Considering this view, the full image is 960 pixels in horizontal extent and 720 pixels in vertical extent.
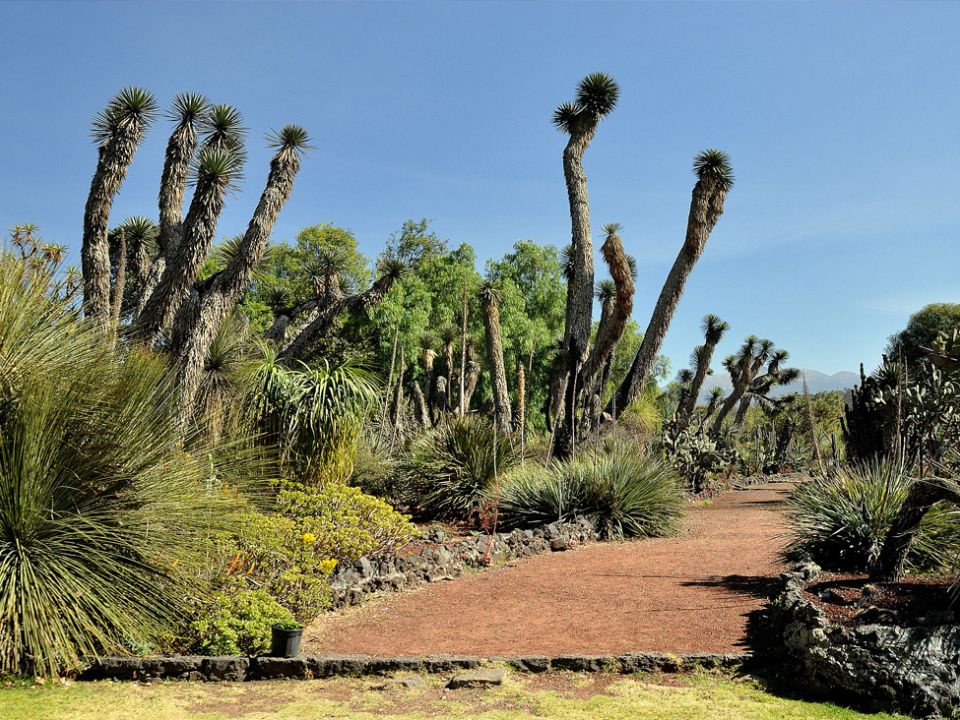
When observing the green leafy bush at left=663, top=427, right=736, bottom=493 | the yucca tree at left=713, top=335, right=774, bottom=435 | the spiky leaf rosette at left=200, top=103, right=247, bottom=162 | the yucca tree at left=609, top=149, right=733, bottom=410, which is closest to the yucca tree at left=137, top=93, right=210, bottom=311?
the spiky leaf rosette at left=200, top=103, right=247, bottom=162

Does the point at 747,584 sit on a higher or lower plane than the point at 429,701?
higher

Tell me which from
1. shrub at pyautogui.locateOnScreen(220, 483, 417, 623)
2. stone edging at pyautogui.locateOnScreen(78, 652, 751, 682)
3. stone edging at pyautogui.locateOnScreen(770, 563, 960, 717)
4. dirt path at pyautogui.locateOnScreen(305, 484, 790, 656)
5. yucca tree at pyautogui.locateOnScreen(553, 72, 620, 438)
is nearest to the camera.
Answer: stone edging at pyautogui.locateOnScreen(770, 563, 960, 717)

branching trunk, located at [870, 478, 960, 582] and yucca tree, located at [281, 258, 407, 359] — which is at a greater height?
yucca tree, located at [281, 258, 407, 359]

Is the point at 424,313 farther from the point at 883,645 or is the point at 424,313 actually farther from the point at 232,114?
the point at 883,645

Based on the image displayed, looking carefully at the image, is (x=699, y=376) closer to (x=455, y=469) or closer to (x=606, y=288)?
(x=606, y=288)

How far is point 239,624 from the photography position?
22.2 feet

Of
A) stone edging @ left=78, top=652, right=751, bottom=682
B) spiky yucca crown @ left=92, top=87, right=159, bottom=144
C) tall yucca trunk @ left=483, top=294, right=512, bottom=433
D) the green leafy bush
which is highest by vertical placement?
spiky yucca crown @ left=92, top=87, right=159, bottom=144

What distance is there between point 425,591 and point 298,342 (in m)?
12.8

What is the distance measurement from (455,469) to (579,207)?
841 cm

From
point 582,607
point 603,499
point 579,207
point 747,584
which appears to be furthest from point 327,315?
point 747,584

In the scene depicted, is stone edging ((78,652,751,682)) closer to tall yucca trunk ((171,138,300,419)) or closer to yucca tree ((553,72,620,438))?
tall yucca trunk ((171,138,300,419))

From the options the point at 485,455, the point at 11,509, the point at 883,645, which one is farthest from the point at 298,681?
the point at 485,455

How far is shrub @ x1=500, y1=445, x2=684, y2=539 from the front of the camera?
1378 centimetres

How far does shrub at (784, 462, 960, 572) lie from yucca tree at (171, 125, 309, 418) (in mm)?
8737
